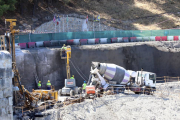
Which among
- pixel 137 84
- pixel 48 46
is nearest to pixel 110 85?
pixel 137 84

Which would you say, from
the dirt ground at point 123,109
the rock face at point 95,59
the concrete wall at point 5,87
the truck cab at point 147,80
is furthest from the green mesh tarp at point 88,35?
the concrete wall at point 5,87

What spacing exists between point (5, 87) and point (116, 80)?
43.1 ft

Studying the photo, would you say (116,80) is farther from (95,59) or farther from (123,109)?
(95,59)

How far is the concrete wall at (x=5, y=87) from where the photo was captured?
1922cm

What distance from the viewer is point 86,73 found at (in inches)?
1545

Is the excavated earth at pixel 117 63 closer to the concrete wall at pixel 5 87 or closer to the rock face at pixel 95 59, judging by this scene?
the rock face at pixel 95 59

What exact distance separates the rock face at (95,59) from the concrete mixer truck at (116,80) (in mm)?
8366

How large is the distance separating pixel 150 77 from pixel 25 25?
2511cm

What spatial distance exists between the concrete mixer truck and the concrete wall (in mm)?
9810

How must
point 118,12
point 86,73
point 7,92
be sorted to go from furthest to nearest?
point 118,12, point 86,73, point 7,92

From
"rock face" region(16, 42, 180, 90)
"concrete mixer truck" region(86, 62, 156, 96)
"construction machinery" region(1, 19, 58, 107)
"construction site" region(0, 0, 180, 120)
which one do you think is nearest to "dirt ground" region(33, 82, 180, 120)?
"construction site" region(0, 0, 180, 120)

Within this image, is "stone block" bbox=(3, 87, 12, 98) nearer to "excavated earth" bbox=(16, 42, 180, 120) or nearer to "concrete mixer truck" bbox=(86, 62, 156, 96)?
"excavated earth" bbox=(16, 42, 180, 120)

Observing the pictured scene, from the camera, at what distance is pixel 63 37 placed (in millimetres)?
41594

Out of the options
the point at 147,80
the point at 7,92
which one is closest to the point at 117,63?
the point at 147,80
